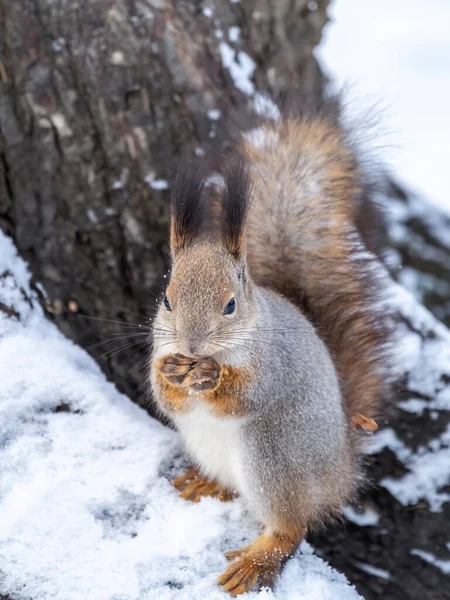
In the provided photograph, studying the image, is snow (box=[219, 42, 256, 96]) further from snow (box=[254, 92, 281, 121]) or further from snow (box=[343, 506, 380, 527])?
snow (box=[343, 506, 380, 527])

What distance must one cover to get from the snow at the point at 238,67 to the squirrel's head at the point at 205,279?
65cm

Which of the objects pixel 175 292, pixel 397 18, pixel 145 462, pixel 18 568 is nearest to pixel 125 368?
pixel 145 462

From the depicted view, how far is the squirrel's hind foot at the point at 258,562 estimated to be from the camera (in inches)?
59.5

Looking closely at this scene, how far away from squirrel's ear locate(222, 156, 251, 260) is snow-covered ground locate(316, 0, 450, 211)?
2531mm

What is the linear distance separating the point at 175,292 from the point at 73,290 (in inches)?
27.4

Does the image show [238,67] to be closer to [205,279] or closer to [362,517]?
[205,279]

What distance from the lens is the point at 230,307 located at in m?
1.58

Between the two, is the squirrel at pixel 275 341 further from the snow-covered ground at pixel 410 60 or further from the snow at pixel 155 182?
the snow-covered ground at pixel 410 60

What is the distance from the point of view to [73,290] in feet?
7.17

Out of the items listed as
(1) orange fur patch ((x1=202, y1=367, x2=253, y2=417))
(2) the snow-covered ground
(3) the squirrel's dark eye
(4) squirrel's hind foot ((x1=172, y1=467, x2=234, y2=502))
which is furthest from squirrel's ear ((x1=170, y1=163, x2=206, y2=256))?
(2) the snow-covered ground

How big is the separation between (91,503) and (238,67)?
4.47 ft

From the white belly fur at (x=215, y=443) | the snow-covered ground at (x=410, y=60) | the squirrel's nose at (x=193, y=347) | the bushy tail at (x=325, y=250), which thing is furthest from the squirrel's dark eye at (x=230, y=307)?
the snow-covered ground at (x=410, y=60)

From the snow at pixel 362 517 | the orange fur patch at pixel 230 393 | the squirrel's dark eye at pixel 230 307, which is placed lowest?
the snow at pixel 362 517

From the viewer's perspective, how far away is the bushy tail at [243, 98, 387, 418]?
1.92 metres
